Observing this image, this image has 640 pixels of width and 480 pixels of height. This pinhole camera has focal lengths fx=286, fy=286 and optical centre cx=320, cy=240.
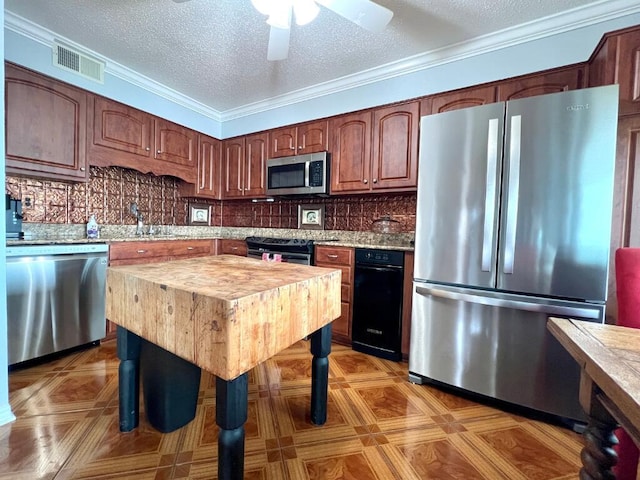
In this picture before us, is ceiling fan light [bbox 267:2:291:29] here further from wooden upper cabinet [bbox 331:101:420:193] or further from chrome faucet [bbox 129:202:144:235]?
chrome faucet [bbox 129:202:144:235]

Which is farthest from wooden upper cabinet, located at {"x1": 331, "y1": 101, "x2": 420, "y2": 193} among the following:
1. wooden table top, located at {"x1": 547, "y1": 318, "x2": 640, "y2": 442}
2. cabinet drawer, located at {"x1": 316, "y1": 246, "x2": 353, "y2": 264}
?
wooden table top, located at {"x1": 547, "y1": 318, "x2": 640, "y2": 442}

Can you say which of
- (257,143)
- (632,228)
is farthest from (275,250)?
(632,228)

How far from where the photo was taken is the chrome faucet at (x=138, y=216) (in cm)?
315

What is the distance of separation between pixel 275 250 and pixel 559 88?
A: 8.70 ft

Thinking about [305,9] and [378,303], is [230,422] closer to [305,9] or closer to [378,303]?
[378,303]

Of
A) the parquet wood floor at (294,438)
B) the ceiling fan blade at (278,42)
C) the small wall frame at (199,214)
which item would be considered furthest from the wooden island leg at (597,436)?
the small wall frame at (199,214)

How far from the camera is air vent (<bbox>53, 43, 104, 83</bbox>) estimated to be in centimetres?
235

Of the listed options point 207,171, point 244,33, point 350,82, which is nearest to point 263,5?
point 244,33

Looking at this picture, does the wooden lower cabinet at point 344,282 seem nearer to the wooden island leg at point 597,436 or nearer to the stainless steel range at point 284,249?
the stainless steel range at point 284,249

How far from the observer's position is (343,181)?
9.52ft

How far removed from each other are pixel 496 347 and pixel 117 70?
387 centimetres

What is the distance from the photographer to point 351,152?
285cm

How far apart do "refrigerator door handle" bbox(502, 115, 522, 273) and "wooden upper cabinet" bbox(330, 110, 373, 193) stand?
1290 mm

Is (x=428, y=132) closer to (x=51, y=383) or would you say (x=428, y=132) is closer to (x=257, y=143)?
(x=257, y=143)
